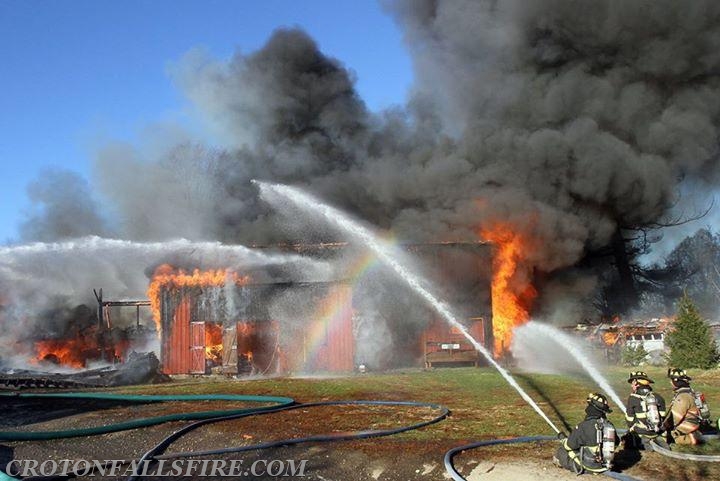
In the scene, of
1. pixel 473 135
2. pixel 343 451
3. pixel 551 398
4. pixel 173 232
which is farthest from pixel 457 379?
pixel 173 232

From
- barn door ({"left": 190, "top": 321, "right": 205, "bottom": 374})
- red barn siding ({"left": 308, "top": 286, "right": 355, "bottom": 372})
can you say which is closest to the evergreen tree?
red barn siding ({"left": 308, "top": 286, "right": 355, "bottom": 372})

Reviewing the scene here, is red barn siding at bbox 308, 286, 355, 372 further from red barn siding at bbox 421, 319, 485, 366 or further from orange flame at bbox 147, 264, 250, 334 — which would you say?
orange flame at bbox 147, 264, 250, 334

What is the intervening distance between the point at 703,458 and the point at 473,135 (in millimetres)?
29122

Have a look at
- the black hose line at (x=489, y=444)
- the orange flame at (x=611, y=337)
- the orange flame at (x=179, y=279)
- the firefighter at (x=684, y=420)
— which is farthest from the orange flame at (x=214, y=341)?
the firefighter at (x=684, y=420)

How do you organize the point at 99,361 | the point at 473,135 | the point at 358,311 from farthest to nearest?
the point at 473,135 → the point at 99,361 → the point at 358,311

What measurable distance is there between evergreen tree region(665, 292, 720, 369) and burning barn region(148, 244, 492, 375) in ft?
24.0

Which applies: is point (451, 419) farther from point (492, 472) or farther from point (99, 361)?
point (99, 361)

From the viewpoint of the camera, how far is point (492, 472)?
298 inches

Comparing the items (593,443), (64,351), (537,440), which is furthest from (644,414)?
(64,351)

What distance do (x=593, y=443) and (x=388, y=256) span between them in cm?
1639

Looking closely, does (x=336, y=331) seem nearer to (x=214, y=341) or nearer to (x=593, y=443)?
(x=214, y=341)

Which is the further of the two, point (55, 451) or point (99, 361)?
point (99, 361)

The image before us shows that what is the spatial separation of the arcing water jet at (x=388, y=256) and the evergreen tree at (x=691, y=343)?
6.17m

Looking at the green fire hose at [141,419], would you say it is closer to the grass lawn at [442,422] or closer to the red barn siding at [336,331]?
the grass lawn at [442,422]
